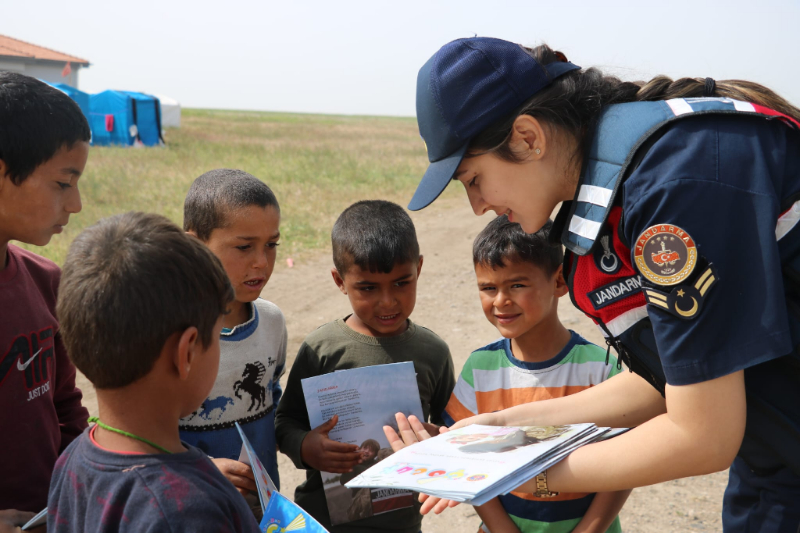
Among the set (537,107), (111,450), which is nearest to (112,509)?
(111,450)

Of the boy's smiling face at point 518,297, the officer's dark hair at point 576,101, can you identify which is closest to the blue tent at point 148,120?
the boy's smiling face at point 518,297

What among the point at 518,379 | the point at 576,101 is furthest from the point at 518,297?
the point at 576,101

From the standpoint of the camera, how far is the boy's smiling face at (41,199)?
2.09 metres

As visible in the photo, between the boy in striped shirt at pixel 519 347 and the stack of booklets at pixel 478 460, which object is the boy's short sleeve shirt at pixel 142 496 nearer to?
the stack of booklets at pixel 478 460

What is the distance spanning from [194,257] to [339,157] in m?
23.6

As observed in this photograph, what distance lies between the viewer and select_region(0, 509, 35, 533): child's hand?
5.67 ft

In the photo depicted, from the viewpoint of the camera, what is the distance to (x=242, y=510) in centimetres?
139

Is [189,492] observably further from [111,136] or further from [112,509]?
[111,136]

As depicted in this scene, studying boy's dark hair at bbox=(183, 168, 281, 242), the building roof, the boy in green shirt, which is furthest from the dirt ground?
the building roof

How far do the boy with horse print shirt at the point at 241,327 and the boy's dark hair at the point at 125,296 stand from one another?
105cm

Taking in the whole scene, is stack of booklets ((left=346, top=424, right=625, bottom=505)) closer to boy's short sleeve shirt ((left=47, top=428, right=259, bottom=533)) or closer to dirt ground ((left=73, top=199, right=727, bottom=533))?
boy's short sleeve shirt ((left=47, top=428, right=259, bottom=533))

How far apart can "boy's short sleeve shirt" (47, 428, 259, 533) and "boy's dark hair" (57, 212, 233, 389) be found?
0.18 m

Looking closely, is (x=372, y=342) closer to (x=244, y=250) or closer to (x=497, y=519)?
(x=244, y=250)

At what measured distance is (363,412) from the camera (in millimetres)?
2539
